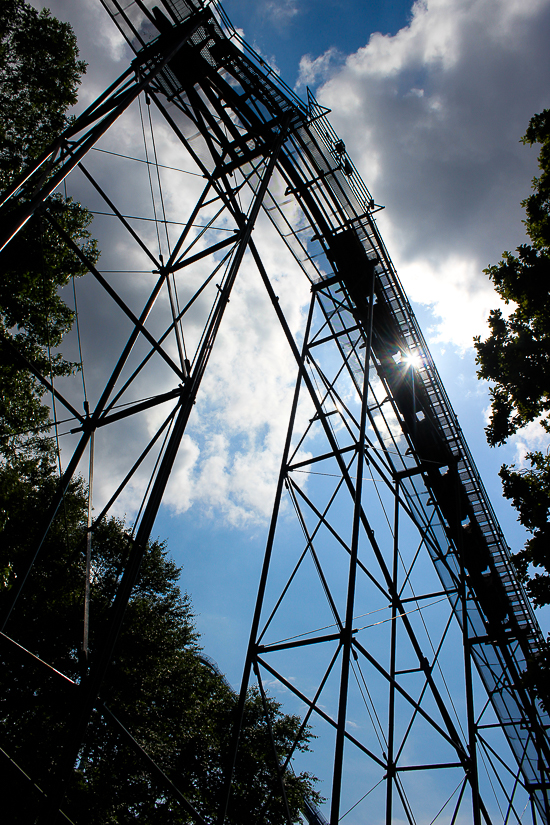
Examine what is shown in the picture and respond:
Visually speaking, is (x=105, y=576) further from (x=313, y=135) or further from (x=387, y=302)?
(x=313, y=135)

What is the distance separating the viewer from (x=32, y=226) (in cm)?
866

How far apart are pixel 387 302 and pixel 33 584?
480 inches

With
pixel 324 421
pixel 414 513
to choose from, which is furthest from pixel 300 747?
pixel 324 421

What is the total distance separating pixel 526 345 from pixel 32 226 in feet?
32.3

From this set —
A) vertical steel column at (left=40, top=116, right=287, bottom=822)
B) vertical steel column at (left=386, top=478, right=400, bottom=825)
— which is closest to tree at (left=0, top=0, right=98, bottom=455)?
vertical steel column at (left=40, top=116, right=287, bottom=822)

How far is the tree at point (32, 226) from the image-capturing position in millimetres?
8320

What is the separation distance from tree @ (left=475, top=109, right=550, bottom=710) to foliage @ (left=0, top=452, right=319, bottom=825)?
315 inches

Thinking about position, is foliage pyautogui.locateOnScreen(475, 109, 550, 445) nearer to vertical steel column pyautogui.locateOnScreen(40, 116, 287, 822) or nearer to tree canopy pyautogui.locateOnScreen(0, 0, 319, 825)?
vertical steel column pyautogui.locateOnScreen(40, 116, 287, 822)

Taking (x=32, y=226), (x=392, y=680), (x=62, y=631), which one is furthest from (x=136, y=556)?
(x=62, y=631)

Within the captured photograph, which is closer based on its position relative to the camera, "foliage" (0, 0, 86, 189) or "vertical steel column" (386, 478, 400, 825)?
"vertical steel column" (386, 478, 400, 825)

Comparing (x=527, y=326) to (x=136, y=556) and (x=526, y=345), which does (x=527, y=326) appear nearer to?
(x=526, y=345)

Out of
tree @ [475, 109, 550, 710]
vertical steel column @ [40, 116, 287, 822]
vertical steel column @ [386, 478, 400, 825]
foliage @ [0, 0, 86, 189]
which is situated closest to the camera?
vertical steel column @ [40, 116, 287, 822]

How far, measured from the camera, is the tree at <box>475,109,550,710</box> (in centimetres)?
766

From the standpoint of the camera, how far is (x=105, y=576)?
651 inches
